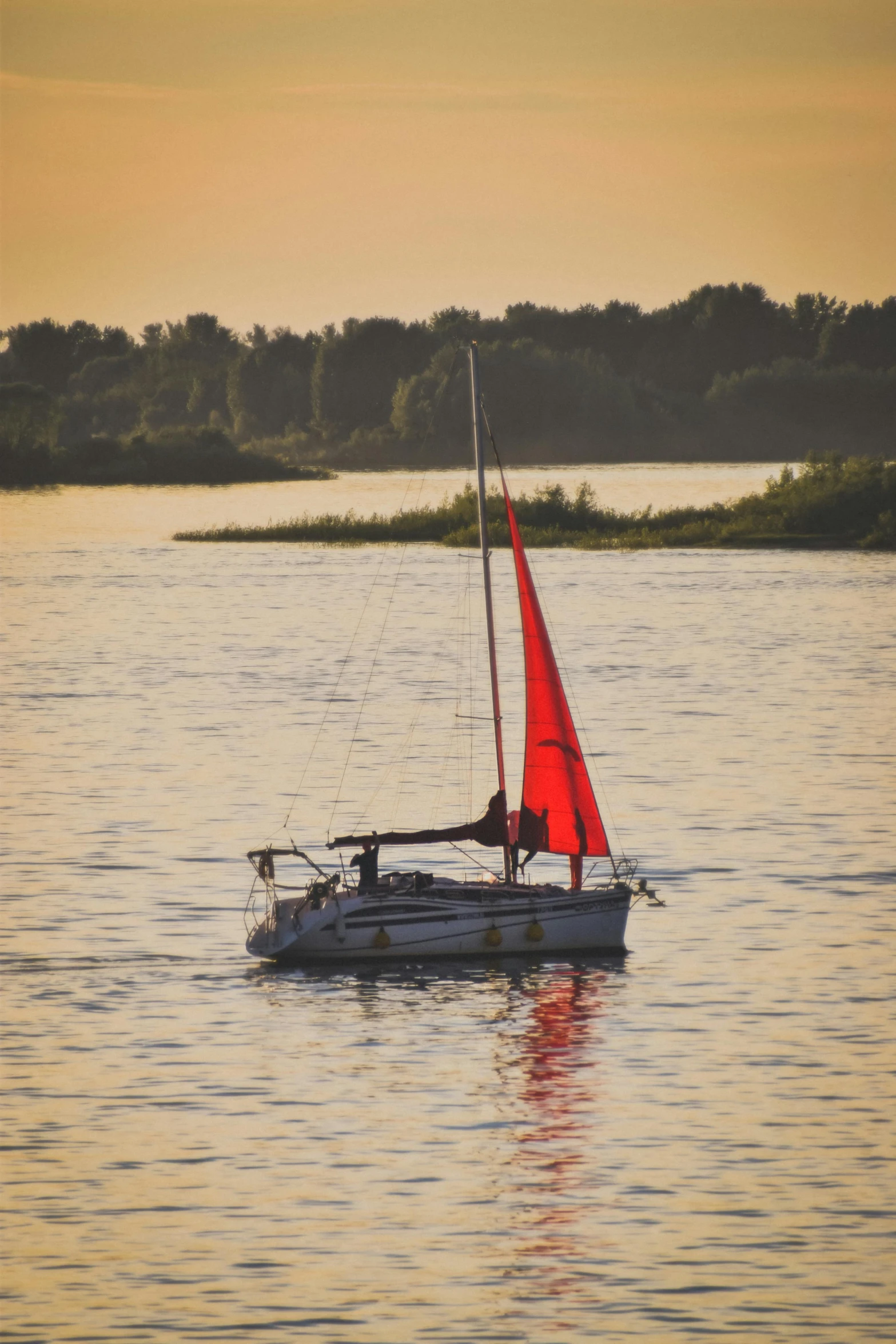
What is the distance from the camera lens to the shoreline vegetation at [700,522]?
162375 mm

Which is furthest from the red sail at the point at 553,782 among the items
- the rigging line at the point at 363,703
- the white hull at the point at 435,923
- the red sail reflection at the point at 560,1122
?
the rigging line at the point at 363,703

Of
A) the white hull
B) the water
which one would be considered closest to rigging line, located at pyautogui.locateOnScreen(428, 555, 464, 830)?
the water

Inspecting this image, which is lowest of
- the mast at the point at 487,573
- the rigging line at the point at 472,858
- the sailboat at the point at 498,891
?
the rigging line at the point at 472,858

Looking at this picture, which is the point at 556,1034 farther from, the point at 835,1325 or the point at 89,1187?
the point at 835,1325

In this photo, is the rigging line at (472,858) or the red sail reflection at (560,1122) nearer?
the red sail reflection at (560,1122)

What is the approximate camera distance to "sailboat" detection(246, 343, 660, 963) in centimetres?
3862

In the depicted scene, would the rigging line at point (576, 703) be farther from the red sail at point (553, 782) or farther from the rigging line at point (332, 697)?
the rigging line at point (332, 697)

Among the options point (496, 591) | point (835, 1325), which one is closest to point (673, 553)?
point (496, 591)

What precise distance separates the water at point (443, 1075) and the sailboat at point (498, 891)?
0.60 meters

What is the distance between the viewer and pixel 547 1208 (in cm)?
2703

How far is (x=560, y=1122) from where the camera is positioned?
3066cm

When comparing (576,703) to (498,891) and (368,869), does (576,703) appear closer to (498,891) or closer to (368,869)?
(498,891)

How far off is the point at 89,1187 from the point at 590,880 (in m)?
22.0

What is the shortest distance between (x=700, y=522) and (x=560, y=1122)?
144 meters
